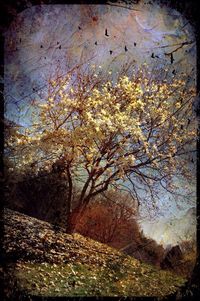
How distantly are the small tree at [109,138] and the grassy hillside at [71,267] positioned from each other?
3.62 feet

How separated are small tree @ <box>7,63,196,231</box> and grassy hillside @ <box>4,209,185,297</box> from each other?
110 cm

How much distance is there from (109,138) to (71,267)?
10.9 ft

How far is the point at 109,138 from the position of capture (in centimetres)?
884

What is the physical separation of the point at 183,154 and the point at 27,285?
184 inches

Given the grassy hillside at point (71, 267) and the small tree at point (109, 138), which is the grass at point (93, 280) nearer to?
the grassy hillside at point (71, 267)

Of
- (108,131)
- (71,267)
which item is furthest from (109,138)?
(71,267)

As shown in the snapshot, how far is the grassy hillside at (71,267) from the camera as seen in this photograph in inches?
263

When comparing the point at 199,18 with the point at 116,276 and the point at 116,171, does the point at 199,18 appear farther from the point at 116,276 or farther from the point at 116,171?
the point at 116,276

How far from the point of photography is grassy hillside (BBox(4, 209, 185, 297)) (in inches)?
263

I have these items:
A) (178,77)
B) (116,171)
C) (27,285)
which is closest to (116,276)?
(27,285)

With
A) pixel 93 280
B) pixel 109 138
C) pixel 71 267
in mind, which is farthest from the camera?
pixel 109 138

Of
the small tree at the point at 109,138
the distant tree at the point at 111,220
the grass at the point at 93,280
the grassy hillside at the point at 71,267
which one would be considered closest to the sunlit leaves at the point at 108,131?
the small tree at the point at 109,138

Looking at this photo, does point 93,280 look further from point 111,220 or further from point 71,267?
point 111,220

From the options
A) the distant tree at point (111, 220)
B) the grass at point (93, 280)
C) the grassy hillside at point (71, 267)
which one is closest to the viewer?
the grass at point (93, 280)
